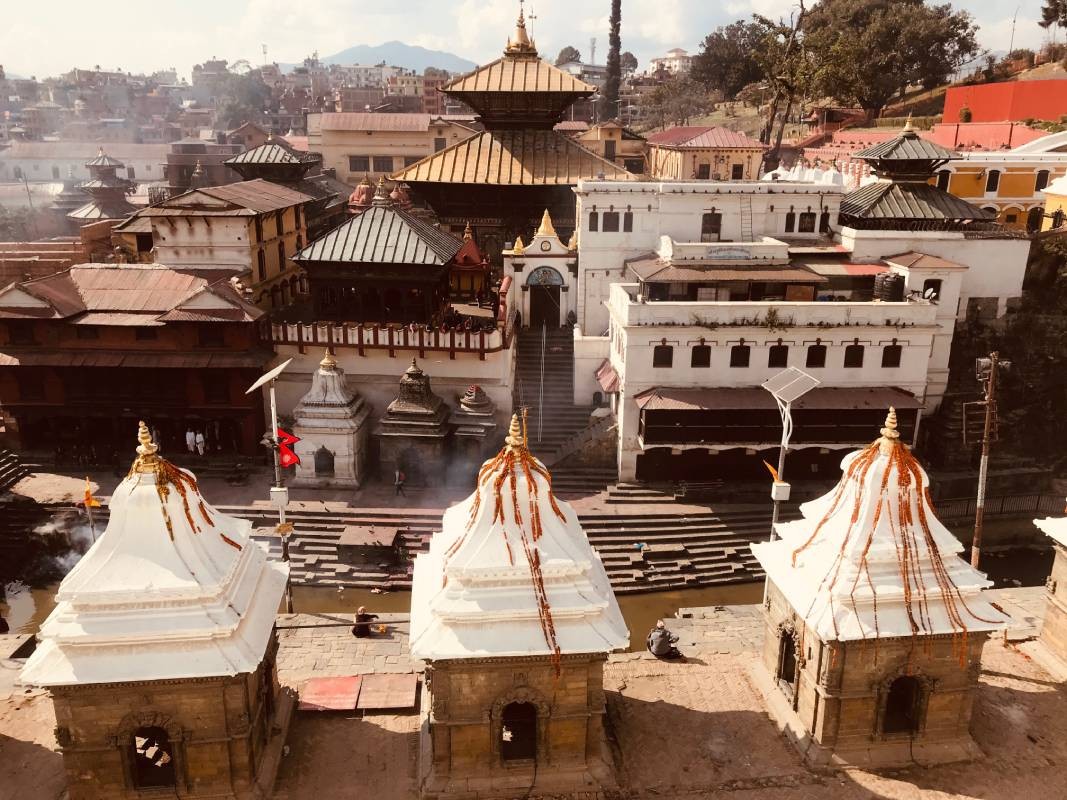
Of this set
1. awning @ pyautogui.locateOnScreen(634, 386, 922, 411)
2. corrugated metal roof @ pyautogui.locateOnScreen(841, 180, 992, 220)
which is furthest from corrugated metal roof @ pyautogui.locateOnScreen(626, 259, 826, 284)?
corrugated metal roof @ pyautogui.locateOnScreen(841, 180, 992, 220)

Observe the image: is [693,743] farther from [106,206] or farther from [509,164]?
[106,206]

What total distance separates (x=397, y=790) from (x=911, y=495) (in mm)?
10863

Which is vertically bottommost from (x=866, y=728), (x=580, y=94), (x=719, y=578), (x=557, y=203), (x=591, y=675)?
(x=719, y=578)

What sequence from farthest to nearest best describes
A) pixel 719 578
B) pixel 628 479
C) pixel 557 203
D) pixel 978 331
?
pixel 557 203 → pixel 978 331 → pixel 628 479 → pixel 719 578

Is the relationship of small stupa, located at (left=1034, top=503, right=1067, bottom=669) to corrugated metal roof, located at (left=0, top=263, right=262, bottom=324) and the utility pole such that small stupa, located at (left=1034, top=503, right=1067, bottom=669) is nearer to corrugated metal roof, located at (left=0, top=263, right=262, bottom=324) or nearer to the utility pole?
the utility pole

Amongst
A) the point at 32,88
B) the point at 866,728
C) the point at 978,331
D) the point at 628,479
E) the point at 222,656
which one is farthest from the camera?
the point at 32,88

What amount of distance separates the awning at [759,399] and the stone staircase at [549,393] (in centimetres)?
420

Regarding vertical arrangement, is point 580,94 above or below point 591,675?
above

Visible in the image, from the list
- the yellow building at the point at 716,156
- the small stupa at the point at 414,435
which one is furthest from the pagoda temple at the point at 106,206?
the yellow building at the point at 716,156

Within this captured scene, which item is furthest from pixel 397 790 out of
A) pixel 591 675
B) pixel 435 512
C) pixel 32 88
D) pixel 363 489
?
pixel 32 88

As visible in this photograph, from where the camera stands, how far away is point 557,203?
4400 centimetres

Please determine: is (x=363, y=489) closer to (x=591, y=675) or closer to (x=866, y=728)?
(x=591, y=675)

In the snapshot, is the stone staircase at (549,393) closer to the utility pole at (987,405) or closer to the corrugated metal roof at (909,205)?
the corrugated metal roof at (909,205)

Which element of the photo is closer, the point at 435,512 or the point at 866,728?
the point at 866,728
